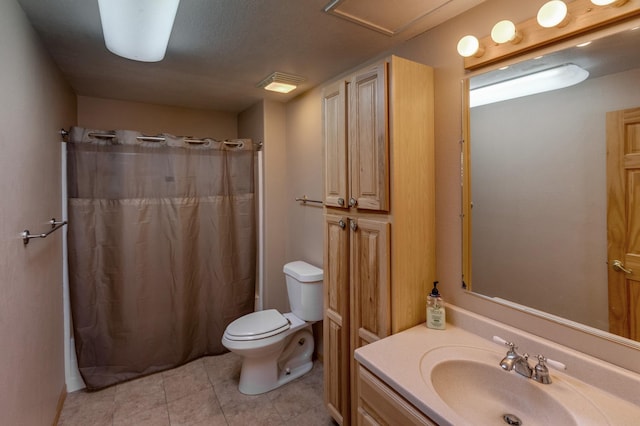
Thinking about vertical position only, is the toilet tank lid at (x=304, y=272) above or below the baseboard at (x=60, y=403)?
above

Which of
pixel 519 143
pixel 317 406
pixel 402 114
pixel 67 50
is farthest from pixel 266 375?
pixel 67 50

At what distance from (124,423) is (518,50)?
2.87m

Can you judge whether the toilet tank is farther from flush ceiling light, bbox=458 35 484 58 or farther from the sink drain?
flush ceiling light, bbox=458 35 484 58

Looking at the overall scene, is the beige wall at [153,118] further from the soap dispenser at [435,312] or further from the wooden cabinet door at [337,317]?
the soap dispenser at [435,312]

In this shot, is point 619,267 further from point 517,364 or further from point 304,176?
point 304,176

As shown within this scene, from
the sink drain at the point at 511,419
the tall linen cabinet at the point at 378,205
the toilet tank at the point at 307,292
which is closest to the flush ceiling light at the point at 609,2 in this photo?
the tall linen cabinet at the point at 378,205

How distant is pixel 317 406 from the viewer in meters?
2.02

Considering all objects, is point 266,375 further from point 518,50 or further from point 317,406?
Result: point 518,50

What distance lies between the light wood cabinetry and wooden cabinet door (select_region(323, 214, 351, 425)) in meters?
0.38

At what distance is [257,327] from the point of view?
2.17 meters

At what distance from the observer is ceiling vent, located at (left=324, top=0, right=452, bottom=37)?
132cm

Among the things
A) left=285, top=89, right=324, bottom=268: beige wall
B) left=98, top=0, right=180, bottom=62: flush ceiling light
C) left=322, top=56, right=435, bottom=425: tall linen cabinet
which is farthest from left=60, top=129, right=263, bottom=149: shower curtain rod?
left=322, top=56, right=435, bottom=425: tall linen cabinet

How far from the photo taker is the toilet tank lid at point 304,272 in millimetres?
2277

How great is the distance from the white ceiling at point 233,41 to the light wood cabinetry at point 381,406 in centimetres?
157
